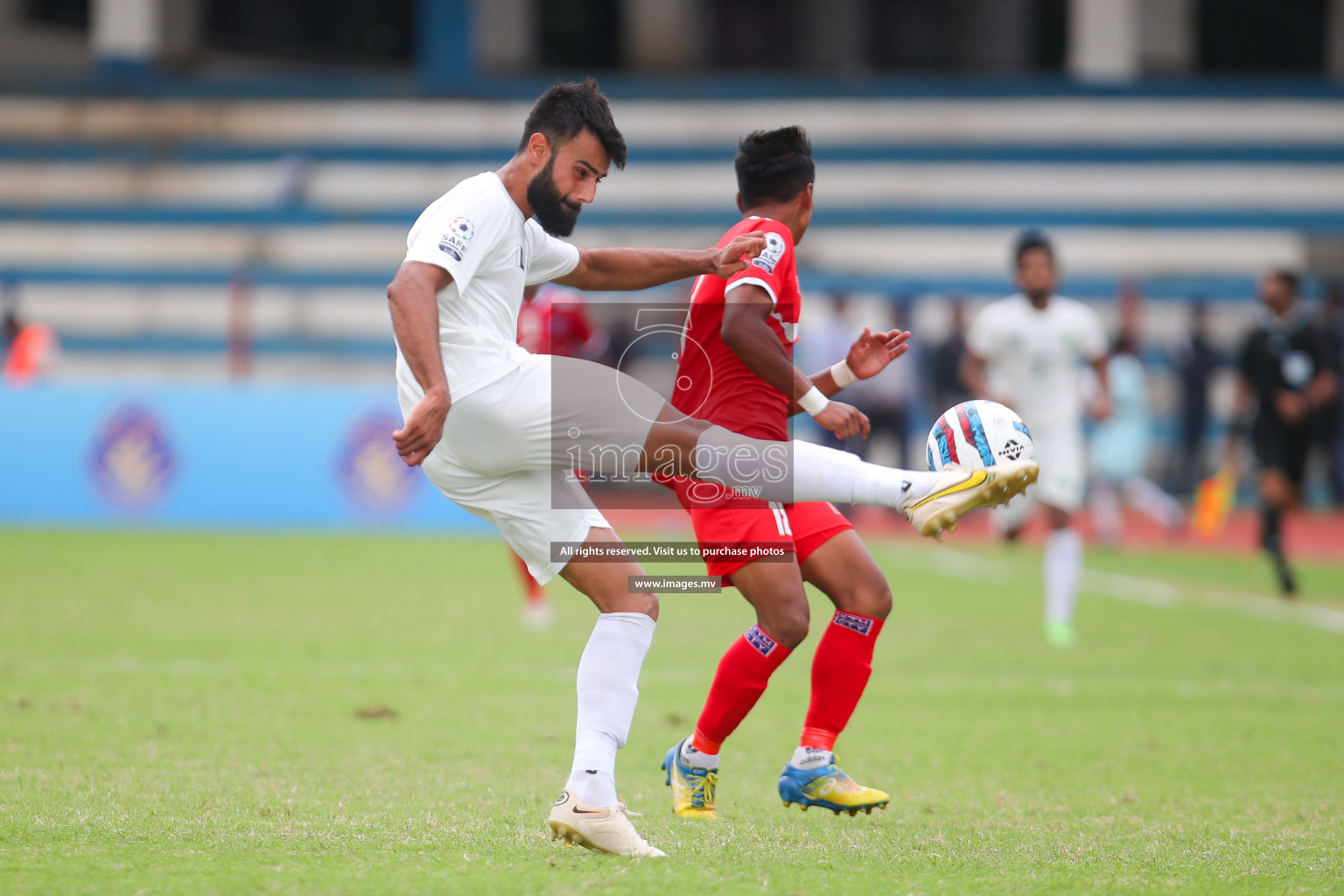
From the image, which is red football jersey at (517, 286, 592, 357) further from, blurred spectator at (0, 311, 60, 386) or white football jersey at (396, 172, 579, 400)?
blurred spectator at (0, 311, 60, 386)

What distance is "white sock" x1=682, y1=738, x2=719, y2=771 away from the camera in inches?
176

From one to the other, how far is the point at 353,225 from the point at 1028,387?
16.6 m

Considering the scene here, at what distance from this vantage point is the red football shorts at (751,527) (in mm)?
4426

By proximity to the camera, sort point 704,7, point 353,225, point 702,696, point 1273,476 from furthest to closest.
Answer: point 704,7 → point 353,225 → point 1273,476 → point 702,696

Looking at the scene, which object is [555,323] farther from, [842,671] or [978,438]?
[978,438]

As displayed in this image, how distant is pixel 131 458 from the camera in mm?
15438

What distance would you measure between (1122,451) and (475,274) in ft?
43.0

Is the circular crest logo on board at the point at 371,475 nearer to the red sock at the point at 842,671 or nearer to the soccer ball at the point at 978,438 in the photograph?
the red sock at the point at 842,671

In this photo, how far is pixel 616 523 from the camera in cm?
1662

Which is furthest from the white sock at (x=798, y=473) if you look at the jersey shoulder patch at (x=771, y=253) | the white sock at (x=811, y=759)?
the white sock at (x=811, y=759)

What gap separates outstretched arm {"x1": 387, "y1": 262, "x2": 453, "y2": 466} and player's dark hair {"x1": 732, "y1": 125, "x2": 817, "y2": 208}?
4.54ft

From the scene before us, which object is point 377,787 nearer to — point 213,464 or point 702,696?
point 702,696

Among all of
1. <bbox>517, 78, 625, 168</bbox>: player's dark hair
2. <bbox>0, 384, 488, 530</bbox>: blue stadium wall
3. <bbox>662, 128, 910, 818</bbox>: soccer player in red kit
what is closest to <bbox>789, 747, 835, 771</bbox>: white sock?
<bbox>662, 128, 910, 818</bbox>: soccer player in red kit

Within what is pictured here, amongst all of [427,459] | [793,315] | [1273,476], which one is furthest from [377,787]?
[1273,476]
